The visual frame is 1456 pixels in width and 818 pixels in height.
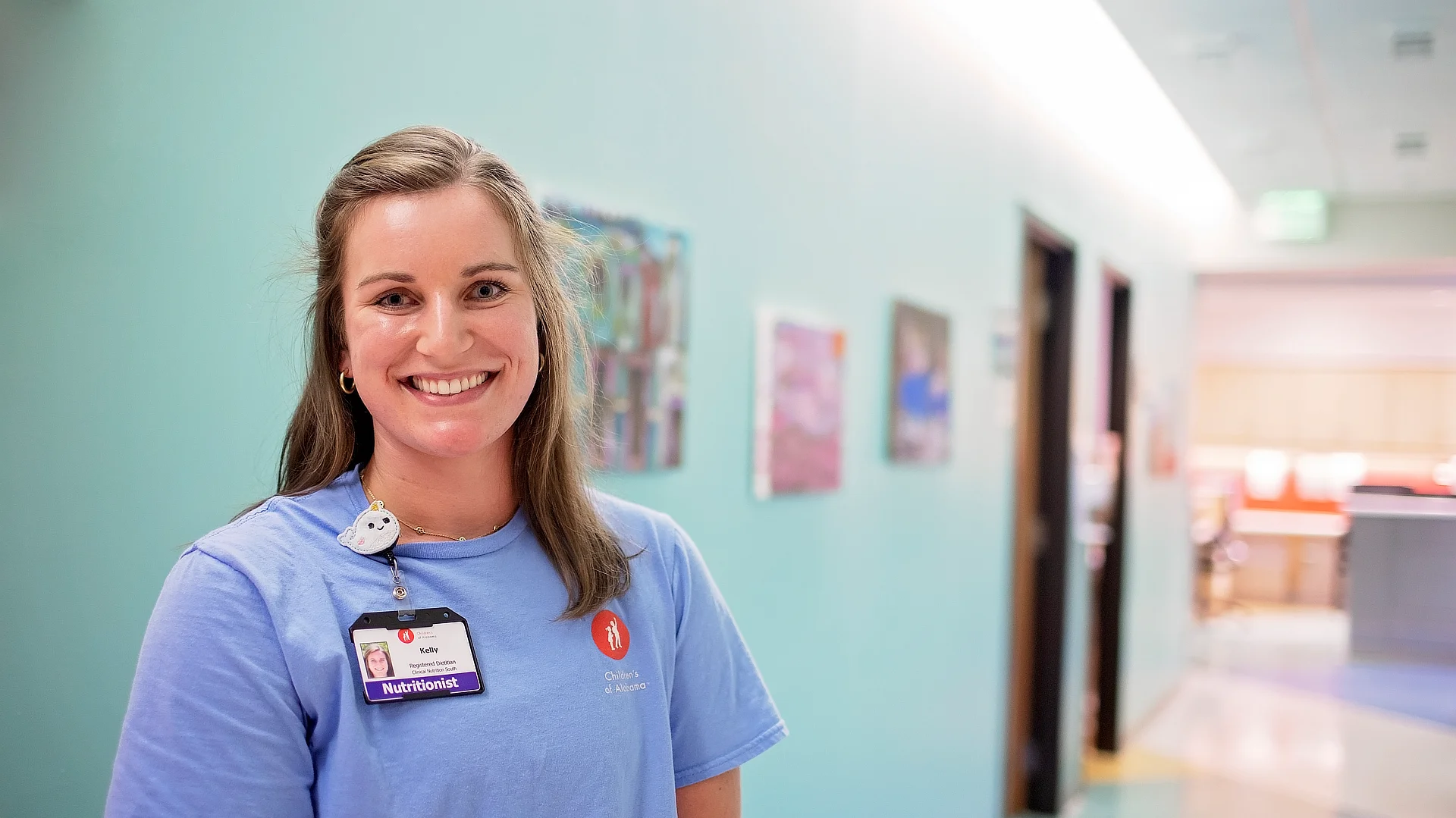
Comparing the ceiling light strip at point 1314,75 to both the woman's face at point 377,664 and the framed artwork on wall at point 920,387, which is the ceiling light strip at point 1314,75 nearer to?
the framed artwork on wall at point 920,387

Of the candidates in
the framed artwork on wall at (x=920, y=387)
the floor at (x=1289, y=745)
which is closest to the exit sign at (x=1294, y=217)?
the floor at (x=1289, y=745)

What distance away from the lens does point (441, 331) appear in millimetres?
1232

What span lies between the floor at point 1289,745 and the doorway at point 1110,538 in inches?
9.7

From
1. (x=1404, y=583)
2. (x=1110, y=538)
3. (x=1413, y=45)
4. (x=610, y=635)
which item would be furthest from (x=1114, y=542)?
(x=610, y=635)

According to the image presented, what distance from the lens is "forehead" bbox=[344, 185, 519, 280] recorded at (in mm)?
1234

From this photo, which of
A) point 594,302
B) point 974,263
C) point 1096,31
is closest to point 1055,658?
point 974,263

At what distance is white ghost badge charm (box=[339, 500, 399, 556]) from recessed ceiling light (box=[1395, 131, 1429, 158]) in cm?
586

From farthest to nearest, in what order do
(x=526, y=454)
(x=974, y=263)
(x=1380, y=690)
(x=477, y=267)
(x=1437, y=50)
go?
1. (x=1380, y=690)
2. (x=1437, y=50)
3. (x=974, y=263)
4. (x=526, y=454)
5. (x=477, y=267)

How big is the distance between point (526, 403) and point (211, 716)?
0.48 m

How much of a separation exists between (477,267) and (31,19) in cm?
60

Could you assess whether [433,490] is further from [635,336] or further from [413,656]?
[635,336]

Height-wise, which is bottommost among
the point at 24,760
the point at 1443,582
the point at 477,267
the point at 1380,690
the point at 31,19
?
the point at 1380,690

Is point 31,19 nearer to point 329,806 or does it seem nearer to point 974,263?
point 329,806

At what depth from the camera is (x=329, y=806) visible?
1.13 metres
